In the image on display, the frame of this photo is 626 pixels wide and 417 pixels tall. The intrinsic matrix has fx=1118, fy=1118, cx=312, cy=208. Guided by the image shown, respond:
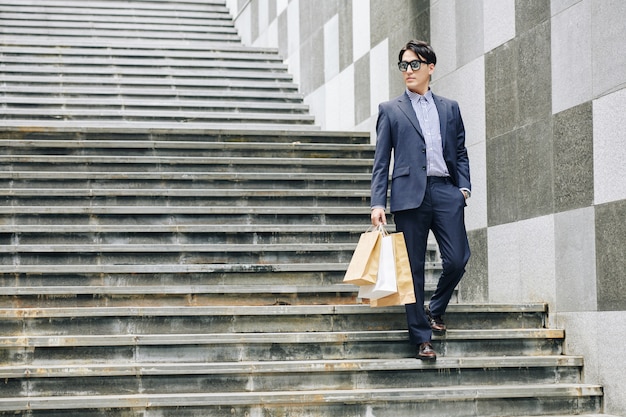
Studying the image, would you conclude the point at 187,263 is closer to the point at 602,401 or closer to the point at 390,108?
the point at 390,108

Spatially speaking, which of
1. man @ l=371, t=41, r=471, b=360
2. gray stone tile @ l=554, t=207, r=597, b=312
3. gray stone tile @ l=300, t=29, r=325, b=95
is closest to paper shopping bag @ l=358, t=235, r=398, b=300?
man @ l=371, t=41, r=471, b=360


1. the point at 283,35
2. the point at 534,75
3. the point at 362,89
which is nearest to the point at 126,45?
the point at 283,35

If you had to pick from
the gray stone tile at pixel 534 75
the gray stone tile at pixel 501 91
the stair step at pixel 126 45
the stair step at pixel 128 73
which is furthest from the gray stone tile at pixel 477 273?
the stair step at pixel 126 45

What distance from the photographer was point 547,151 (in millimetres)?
7242

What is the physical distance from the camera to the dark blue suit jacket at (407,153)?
6.61 metres

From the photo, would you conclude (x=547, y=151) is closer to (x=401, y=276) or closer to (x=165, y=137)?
(x=401, y=276)

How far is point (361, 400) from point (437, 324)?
32.2 inches

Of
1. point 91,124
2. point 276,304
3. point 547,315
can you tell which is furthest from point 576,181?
point 91,124

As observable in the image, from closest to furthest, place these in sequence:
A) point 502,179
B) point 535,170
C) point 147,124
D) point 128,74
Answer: point 535,170 → point 502,179 → point 147,124 → point 128,74

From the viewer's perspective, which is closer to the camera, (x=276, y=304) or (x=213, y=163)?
(x=276, y=304)

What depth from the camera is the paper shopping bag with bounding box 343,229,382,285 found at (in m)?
6.32

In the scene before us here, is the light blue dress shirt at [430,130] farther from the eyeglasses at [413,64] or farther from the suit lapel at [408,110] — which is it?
the eyeglasses at [413,64]

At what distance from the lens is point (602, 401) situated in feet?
21.6

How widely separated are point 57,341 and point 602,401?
3214mm
